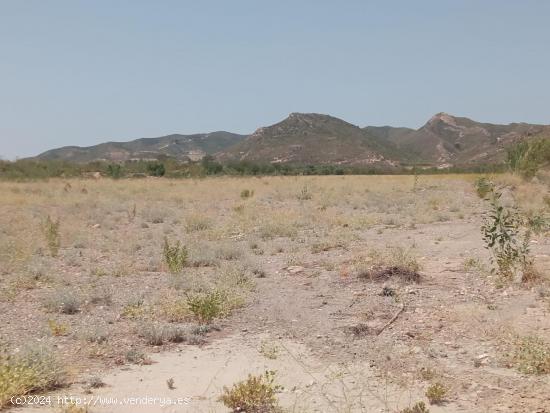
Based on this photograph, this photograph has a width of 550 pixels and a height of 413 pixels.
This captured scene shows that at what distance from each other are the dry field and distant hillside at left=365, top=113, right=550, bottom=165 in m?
78.6

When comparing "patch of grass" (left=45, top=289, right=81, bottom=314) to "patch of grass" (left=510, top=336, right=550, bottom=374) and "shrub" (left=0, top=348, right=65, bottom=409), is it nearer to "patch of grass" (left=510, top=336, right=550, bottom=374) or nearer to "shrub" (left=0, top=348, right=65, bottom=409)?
"shrub" (left=0, top=348, right=65, bottom=409)

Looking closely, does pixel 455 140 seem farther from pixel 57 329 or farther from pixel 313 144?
pixel 57 329

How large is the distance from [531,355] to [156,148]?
15513 centimetres

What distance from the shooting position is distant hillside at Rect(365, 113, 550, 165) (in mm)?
95812

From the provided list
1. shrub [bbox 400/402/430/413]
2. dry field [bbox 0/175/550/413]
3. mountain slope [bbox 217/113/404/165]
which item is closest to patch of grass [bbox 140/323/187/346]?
dry field [bbox 0/175/550/413]

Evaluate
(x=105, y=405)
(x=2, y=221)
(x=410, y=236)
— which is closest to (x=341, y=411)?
(x=105, y=405)

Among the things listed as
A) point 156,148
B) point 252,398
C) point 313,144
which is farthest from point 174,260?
point 156,148

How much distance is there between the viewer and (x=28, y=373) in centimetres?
493

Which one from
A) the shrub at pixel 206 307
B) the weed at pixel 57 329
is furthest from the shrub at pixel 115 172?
the weed at pixel 57 329

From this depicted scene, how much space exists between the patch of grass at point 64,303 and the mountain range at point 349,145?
8384cm

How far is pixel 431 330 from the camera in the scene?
6.70 meters

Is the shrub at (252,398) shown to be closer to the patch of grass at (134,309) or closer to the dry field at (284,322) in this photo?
the dry field at (284,322)

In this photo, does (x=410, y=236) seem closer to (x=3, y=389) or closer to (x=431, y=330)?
(x=431, y=330)

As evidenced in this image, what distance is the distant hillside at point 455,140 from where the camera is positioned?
95.8 m
